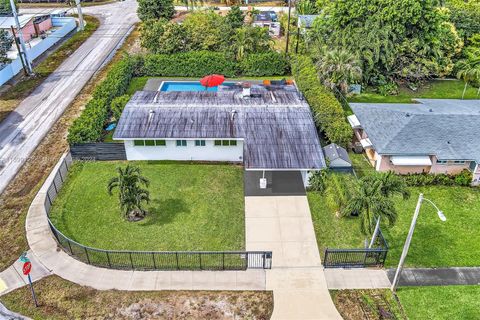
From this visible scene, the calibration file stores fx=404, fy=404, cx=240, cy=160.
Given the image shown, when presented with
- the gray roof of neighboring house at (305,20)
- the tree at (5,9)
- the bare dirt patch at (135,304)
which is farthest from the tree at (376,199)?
the tree at (5,9)

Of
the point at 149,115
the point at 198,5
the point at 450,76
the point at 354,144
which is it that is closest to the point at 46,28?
the point at 198,5

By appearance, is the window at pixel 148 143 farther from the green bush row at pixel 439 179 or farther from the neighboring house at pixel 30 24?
the neighboring house at pixel 30 24

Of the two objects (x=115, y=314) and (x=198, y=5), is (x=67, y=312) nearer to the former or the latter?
(x=115, y=314)

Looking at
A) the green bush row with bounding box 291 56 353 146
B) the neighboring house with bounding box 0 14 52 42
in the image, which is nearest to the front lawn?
the green bush row with bounding box 291 56 353 146

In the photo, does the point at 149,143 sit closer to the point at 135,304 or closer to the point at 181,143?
the point at 181,143

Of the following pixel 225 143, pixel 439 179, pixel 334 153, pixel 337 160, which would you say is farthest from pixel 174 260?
pixel 439 179
